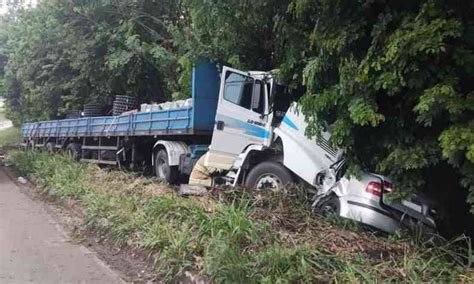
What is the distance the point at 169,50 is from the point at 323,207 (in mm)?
8708

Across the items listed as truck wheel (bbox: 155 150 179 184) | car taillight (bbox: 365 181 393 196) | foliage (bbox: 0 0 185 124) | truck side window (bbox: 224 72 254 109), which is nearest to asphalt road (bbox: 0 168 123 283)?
truck wheel (bbox: 155 150 179 184)

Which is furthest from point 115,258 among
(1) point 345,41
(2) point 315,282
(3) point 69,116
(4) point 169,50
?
(3) point 69,116

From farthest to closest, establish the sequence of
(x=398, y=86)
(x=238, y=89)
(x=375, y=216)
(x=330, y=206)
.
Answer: (x=238, y=89), (x=330, y=206), (x=375, y=216), (x=398, y=86)

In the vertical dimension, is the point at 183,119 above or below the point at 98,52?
below

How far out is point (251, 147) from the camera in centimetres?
926

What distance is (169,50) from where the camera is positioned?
14.8 meters

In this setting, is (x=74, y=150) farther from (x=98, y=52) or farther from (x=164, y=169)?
(x=164, y=169)

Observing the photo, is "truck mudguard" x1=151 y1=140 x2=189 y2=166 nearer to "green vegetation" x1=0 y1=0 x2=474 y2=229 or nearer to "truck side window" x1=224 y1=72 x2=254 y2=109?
"green vegetation" x1=0 y1=0 x2=474 y2=229

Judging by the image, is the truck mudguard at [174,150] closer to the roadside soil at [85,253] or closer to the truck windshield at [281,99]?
the roadside soil at [85,253]

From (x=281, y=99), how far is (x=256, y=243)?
162 inches

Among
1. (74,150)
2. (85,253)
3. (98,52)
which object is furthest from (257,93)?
(74,150)

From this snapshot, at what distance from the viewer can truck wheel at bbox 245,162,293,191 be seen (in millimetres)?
8438

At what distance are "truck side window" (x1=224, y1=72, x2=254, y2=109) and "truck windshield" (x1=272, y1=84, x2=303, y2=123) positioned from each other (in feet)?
1.84

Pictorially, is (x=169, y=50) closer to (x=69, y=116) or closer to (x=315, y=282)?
(x=69, y=116)
